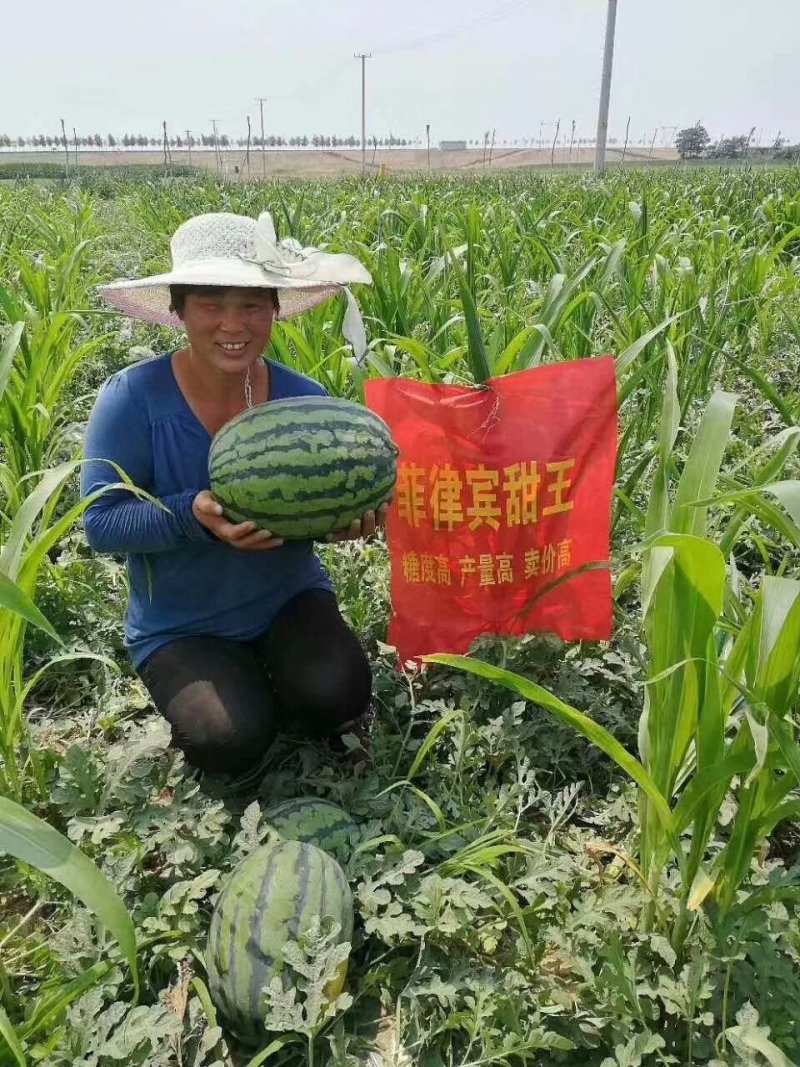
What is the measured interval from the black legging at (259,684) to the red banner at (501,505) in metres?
0.20

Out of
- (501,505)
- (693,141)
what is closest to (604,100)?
(501,505)

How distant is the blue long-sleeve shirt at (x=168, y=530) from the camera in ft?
5.65

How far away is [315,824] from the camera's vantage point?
1514mm

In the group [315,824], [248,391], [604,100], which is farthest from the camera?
[604,100]

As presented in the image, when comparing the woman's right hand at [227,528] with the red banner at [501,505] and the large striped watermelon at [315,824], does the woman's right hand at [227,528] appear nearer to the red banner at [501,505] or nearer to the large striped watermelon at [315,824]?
the red banner at [501,505]

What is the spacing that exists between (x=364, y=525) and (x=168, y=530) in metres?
0.41

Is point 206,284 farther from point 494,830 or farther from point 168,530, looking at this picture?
point 494,830

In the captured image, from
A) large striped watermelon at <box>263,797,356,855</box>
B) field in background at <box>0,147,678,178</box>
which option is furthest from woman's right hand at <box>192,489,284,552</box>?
field in background at <box>0,147,678,178</box>

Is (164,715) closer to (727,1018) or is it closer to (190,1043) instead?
(190,1043)

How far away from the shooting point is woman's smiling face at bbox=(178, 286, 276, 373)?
165 centimetres

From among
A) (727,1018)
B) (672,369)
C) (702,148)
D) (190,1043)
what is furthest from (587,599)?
(702,148)

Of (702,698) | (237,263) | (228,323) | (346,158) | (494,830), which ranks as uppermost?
(346,158)

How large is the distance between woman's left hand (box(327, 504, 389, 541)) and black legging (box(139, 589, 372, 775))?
0.90 feet

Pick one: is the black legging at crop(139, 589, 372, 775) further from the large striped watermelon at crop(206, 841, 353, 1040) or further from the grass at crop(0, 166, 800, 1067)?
the large striped watermelon at crop(206, 841, 353, 1040)
